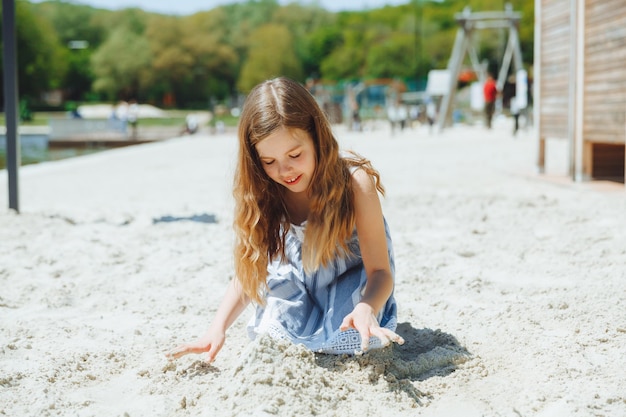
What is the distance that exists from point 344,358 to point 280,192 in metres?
0.64

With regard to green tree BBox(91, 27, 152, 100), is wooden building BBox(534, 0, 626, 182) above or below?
below

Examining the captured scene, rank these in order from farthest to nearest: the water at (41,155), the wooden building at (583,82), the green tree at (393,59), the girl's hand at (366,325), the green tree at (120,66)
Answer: the green tree at (393,59)
the green tree at (120,66)
the water at (41,155)
the wooden building at (583,82)
the girl's hand at (366,325)

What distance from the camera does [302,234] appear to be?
2533 mm

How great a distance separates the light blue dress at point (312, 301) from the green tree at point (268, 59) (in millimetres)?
70395

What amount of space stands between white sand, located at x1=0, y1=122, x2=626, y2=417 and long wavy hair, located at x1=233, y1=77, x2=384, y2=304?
1.18 ft

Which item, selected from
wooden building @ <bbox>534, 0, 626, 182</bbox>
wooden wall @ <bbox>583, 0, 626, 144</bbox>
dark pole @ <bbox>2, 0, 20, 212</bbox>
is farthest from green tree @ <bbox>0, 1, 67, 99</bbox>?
wooden wall @ <bbox>583, 0, 626, 144</bbox>

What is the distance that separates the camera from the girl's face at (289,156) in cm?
230

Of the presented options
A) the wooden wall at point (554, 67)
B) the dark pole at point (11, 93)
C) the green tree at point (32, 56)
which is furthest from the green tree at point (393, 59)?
the dark pole at point (11, 93)

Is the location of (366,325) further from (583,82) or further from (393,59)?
(393,59)

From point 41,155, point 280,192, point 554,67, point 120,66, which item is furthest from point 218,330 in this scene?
point 120,66

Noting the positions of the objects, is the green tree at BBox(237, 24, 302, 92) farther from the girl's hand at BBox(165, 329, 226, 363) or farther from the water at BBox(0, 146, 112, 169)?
the girl's hand at BBox(165, 329, 226, 363)

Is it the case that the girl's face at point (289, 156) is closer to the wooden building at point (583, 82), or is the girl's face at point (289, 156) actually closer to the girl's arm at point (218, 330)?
the girl's arm at point (218, 330)

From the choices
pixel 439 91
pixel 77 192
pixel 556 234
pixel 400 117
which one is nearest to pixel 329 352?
pixel 556 234

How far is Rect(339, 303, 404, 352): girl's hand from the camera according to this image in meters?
2.02
